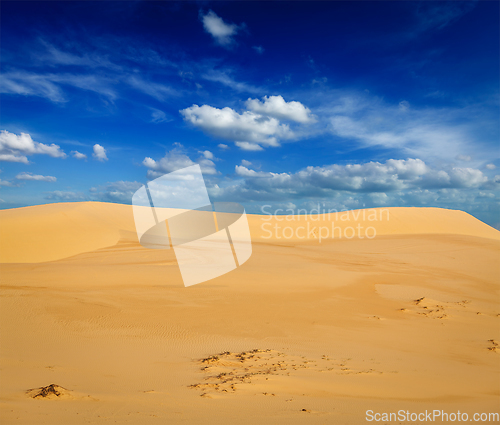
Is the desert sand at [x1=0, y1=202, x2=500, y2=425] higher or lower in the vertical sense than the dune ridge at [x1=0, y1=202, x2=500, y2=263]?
lower

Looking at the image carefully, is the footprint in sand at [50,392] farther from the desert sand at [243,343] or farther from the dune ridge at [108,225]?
the dune ridge at [108,225]

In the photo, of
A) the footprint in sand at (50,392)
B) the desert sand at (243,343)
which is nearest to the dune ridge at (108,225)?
the desert sand at (243,343)

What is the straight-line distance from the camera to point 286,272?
42.4ft

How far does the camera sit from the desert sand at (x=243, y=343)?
366 cm

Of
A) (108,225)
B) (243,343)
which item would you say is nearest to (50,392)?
(243,343)

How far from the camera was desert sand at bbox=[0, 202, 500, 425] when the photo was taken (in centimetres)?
366

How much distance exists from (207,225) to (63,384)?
27.2 m

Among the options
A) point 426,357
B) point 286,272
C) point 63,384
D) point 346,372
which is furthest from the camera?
point 286,272

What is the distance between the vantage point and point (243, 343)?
6.09 meters

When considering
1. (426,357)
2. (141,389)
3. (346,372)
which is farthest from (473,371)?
(141,389)

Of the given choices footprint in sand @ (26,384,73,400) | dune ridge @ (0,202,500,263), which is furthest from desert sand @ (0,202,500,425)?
dune ridge @ (0,202,500,263)

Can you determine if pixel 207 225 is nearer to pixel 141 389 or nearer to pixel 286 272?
pixel 286 272

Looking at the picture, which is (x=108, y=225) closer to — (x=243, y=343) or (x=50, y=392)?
(x=243, y=343)

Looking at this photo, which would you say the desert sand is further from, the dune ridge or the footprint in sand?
the dune ridge
